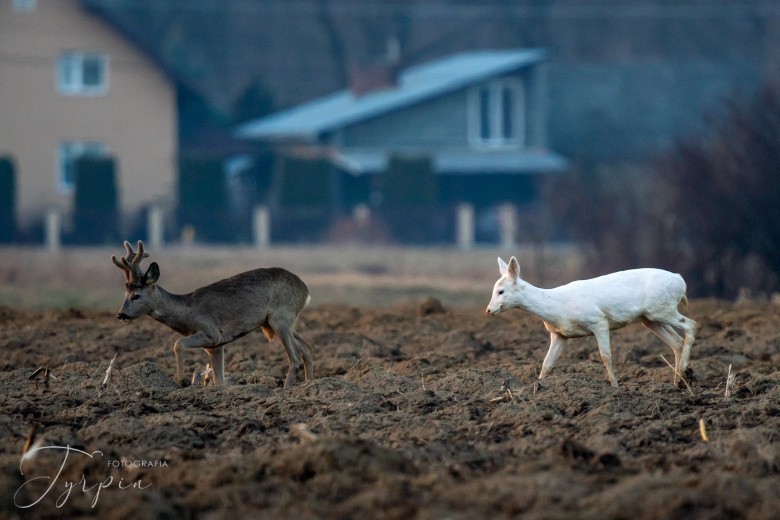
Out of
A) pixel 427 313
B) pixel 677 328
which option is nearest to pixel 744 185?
pixel 427 313

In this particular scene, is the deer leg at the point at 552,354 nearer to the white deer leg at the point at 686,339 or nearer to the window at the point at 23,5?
the white deer leg at the point at 686,339

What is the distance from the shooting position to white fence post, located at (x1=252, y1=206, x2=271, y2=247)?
44469mm

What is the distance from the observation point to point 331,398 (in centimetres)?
1172

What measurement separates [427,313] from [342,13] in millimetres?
53516

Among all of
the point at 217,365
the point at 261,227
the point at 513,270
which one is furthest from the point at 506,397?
the point at 261,227

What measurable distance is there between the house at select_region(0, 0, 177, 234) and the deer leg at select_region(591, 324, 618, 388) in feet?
120

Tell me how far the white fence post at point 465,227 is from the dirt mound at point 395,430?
29081mm

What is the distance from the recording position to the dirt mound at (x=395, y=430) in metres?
8.28

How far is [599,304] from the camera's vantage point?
12.4 m

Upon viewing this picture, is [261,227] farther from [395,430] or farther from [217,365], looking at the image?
[395,430]

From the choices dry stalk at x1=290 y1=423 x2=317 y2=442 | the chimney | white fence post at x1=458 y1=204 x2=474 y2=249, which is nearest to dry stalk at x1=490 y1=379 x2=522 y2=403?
dry stalk at x1=290 y1=423 x2=317 y2=442

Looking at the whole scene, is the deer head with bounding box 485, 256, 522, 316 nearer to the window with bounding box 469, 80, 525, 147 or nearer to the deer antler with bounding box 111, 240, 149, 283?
the deer antler with bounding box 111, 240, 149, 283

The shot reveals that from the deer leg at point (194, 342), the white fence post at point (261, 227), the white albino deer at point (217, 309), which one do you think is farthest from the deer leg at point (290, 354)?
→ the white fence post at point (261, 227)

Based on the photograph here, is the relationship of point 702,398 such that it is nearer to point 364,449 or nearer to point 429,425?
point 429,425
